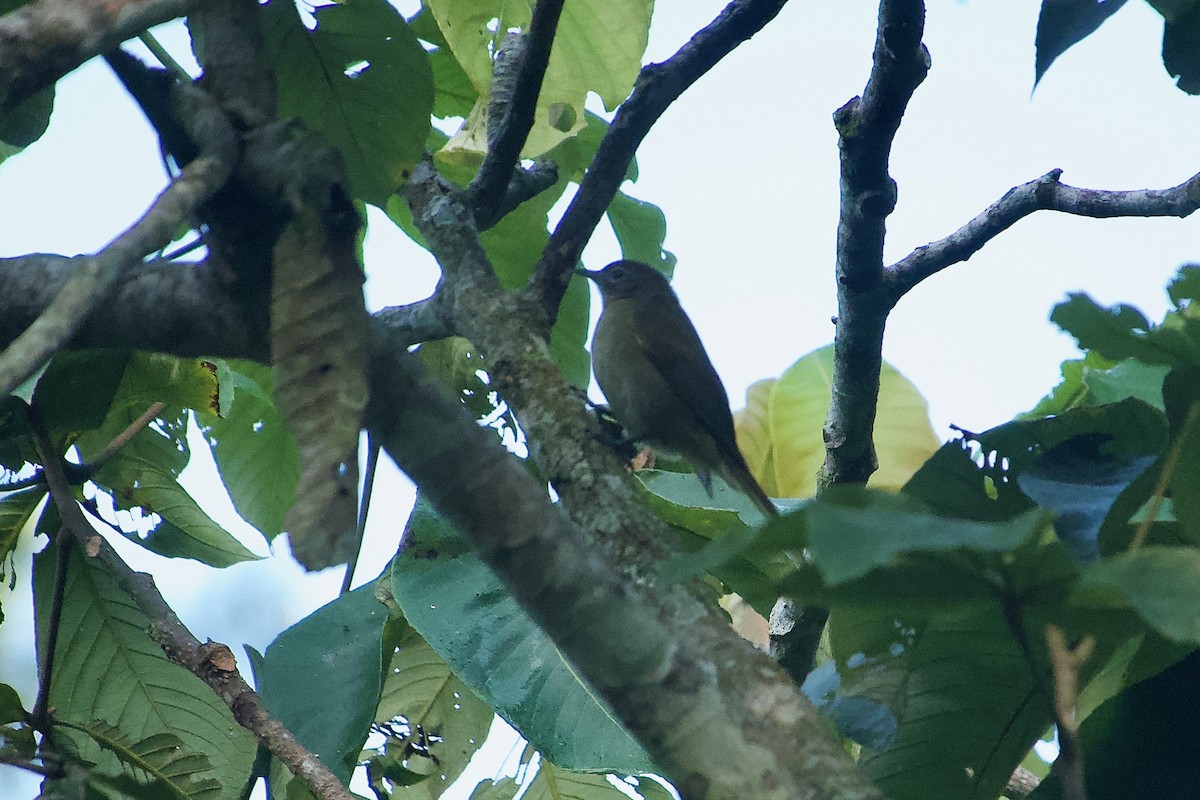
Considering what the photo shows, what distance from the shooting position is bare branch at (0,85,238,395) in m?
0.95

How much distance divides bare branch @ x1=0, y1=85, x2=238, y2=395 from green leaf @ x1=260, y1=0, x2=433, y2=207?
0.69 m

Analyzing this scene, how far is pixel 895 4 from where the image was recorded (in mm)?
2180

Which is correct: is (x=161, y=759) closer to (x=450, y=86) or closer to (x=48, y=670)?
(x=48, y=670)

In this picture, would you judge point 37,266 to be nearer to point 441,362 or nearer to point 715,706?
point 715,706

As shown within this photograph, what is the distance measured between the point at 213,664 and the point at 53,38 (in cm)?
125

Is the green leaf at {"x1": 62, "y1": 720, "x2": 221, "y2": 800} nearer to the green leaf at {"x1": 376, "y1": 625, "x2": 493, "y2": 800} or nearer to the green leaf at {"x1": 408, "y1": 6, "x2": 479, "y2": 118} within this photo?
the green leaf at {"x1": 376, "y1": 625, "x2": 493, "y2": 800}

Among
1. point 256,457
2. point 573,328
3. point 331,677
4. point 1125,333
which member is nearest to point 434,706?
point 331,677

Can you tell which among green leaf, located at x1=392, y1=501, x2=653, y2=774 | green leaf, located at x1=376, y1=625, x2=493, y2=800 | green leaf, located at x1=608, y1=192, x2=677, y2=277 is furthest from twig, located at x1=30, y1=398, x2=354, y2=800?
green leaf, located at x1=608, y1=192, x2=677, y2=277

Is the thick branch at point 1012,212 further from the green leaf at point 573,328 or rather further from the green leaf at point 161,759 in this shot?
the green leaf at point 161,759

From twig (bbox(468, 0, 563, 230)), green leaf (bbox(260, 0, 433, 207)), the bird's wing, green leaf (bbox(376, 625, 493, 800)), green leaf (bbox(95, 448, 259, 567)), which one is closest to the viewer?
green leaf (bbox(260, 0, 433, 207))

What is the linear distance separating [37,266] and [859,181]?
1553 mm

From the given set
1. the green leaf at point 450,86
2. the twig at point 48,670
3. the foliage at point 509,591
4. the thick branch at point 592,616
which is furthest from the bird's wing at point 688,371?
the thick branch at point 592,616

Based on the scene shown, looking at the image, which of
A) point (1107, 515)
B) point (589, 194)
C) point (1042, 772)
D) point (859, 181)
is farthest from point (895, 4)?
point (1042, 772)

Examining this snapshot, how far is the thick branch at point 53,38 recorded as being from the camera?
1.08 m
